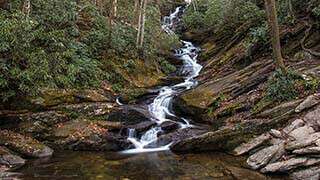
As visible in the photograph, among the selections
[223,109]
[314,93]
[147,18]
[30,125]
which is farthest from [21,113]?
[147,18]

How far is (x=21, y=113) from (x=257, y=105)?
31.2 ft

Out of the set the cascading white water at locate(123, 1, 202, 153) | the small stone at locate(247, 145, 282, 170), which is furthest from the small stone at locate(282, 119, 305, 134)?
the cascading white water at locate(123, 1, 202, 153)

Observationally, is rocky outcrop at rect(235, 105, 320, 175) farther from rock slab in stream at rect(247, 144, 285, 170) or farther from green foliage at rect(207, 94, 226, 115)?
green foliage at rect(207, 94, 226, 115)

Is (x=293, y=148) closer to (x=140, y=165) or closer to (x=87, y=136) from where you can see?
(x=140, y=165)

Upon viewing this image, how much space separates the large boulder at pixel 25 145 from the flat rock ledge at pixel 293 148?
6650 mm

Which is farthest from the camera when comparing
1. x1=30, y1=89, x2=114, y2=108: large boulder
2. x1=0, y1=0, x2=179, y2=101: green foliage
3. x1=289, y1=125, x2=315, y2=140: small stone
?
x1=30, y1=89, x2=114, y2=108: large boulder

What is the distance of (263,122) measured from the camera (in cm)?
1338

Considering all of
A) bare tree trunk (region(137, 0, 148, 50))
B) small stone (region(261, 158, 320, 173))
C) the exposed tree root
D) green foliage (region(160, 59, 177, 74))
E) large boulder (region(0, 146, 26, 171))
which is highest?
bare tree trunk (region(137, 0, 148, 50))

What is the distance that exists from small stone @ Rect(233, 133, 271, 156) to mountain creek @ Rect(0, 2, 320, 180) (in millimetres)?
40

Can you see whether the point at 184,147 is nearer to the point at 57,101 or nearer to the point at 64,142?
the point at 64,142

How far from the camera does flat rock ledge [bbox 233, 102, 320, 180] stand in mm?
10466

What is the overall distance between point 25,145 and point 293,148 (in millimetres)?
8894

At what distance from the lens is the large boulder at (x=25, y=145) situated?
13.5 metres

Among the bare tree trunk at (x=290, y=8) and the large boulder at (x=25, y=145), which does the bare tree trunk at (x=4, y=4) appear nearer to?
the large boulder at (x=25, y=145)
